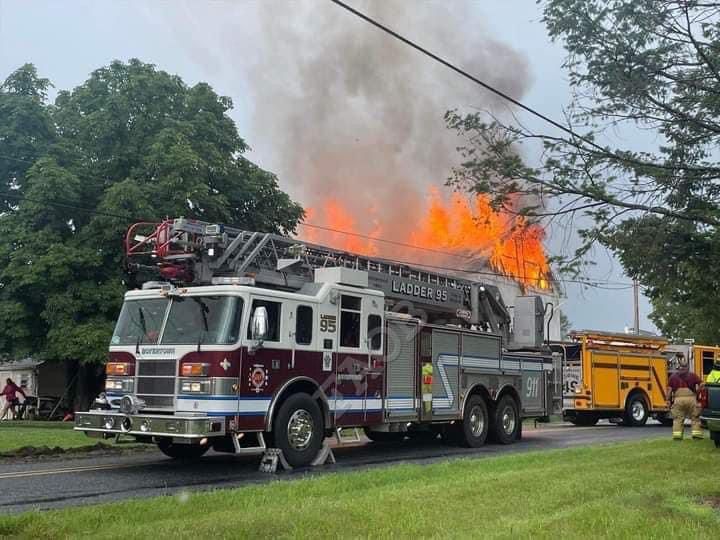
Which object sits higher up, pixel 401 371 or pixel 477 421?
pixel 401 371

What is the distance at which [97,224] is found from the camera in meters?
21.6

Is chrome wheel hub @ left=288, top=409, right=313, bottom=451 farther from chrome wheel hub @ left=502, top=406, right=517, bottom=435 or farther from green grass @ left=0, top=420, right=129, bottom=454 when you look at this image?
chrome wheel hub @ left=502, top=406, right=517, bottom=435

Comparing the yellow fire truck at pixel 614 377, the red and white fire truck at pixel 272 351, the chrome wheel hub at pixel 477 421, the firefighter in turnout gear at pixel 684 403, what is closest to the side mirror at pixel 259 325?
the red and white fire truck at pixel 272 351

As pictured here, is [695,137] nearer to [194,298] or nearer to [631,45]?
[631,45]

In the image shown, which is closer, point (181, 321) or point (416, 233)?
point (181, 321)

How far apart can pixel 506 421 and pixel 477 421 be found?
3.08ft

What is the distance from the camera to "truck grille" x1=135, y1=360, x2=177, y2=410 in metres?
10.1

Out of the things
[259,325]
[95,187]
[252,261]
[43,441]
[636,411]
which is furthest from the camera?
[95,187]

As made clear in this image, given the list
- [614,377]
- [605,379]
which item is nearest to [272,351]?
[605,379]

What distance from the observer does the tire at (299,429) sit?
10445mm

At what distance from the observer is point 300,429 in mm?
10781

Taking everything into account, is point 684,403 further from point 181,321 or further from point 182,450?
point 181,321

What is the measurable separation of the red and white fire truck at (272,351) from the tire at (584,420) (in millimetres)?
7735

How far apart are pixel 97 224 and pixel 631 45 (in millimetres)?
16785
